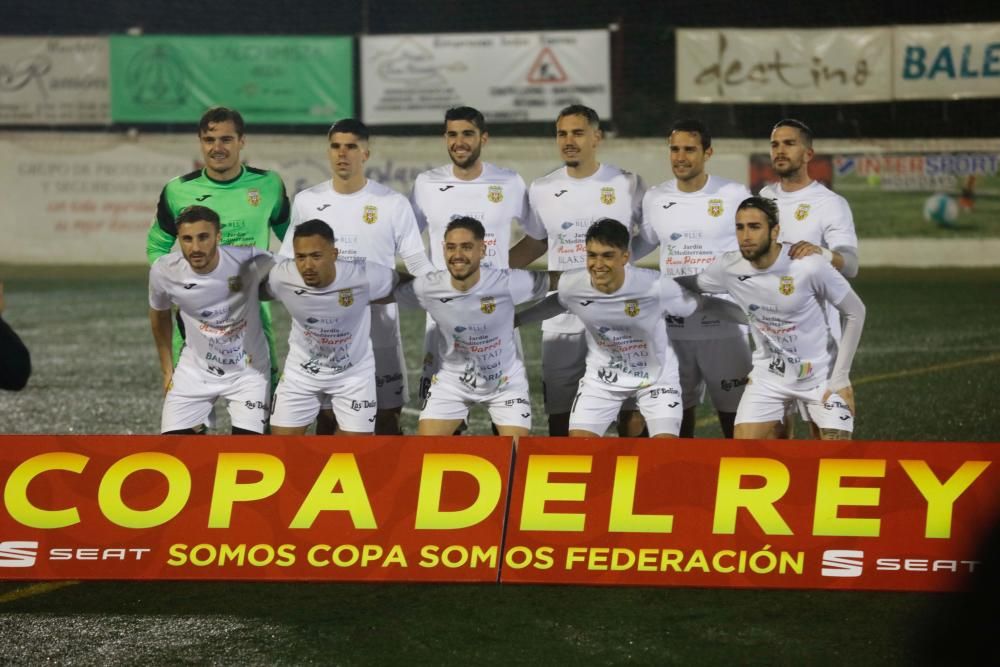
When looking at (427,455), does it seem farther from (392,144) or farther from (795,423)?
(392,144)

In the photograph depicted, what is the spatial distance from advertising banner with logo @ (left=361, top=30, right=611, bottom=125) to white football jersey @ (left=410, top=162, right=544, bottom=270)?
13.0 meters

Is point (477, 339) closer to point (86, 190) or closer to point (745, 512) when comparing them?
point (745, 512)

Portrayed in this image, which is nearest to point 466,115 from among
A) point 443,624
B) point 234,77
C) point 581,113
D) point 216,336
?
point 581,113

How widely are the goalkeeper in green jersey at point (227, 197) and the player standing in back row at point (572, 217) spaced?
4.76 feet

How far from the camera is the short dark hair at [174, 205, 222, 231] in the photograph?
20.5 feet

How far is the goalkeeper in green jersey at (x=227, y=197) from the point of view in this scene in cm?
684

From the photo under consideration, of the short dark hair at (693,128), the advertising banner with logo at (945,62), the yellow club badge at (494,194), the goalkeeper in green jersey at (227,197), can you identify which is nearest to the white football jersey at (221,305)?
the goalkeeper in green jersey at (227,197)

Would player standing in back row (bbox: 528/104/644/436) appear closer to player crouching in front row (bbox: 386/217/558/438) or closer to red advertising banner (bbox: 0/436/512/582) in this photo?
player crouching in front row (bbox: 386/217/558/438)

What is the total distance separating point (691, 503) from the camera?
5.19 meters

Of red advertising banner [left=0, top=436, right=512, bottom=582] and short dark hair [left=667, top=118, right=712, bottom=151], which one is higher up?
short dark hair [left=667, top=118, right=712, bottom=151]

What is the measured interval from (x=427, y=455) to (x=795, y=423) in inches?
185

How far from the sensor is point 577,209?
692cm

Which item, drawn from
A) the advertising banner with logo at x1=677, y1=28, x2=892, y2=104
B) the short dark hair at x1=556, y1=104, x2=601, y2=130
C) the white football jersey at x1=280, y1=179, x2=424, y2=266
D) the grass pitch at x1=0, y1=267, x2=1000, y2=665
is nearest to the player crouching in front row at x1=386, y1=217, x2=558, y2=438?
the white football jersey at x1=280, y1=179, x2=424, y2=266

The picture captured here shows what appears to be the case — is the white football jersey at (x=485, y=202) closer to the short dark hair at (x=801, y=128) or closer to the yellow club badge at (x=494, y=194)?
the yellow club badge at (x=494, y=194)
